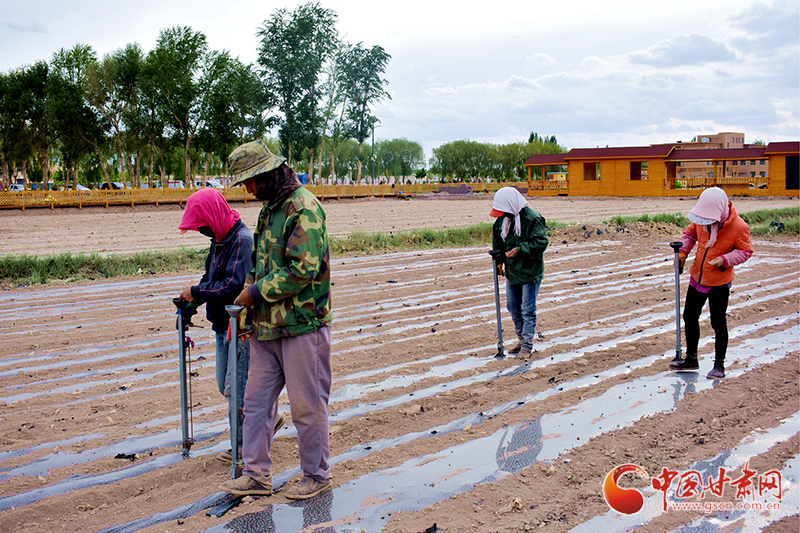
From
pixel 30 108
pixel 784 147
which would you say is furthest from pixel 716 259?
pixel 30 108

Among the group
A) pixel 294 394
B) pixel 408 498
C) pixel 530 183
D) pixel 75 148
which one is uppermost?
pixel 75 148

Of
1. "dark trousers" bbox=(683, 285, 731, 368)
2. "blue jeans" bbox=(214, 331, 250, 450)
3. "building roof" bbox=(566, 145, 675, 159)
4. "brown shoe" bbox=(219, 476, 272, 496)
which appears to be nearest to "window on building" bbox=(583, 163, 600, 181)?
"building roof" bbox=(566, 145, 675, 159)

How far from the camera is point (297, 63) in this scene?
176ft

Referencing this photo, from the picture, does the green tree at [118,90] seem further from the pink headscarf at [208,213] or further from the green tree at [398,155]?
the green tree at [398,155]

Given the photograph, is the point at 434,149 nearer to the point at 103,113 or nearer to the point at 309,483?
the point at 103,113

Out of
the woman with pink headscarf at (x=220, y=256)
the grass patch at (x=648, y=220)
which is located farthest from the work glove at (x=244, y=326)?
the grass patch at (x=648, y=220)

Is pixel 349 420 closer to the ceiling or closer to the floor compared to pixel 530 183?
closer to the floor

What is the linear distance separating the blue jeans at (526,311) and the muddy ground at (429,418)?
0.72 feet

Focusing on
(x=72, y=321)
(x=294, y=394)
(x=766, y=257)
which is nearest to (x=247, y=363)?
(x=294, y=394)

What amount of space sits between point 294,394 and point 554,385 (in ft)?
9.58

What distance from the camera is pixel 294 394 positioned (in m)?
3.62

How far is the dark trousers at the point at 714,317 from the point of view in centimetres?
595

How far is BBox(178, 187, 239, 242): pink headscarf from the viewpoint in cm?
402

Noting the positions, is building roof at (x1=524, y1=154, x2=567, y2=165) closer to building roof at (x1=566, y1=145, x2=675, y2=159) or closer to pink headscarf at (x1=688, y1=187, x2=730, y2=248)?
building roof at (x1=566, y1=145, x2=675, y2=159)
